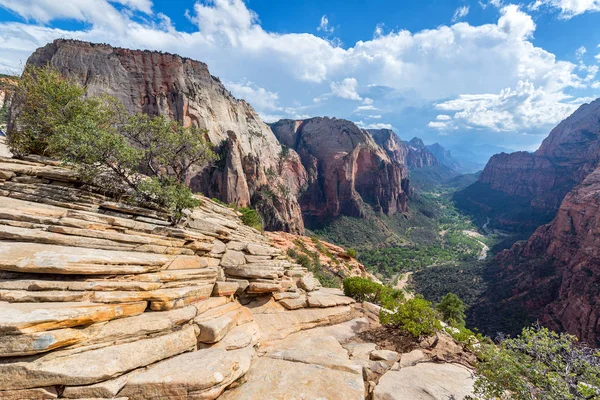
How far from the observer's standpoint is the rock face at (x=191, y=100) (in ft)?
202

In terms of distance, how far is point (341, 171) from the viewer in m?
130

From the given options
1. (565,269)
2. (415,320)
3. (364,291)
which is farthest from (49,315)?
(565,269)

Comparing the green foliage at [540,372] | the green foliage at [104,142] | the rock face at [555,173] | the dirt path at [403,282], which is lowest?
the dirt path at [403,282]

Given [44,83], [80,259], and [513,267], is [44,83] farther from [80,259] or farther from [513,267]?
[513,267]

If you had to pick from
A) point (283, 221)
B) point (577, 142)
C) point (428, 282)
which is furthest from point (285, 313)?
point (577, 142)

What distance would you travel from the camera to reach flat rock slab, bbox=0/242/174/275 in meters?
8.41

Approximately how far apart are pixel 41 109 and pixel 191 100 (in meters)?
55.9

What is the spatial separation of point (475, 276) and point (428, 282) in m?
14.4

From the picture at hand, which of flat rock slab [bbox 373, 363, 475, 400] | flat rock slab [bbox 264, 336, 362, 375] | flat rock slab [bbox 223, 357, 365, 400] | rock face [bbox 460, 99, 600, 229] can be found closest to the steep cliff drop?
flat rock slab [bbox 373, 363, 475, 400]

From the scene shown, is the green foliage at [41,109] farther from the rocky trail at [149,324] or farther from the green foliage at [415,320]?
the green foliage at [415,320]

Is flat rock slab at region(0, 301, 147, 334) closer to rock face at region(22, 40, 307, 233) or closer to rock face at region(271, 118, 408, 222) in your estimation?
rock face at region(22, 40, 307, 233)

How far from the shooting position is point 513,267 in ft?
238

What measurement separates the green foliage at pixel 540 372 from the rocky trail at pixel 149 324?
61.7 inches

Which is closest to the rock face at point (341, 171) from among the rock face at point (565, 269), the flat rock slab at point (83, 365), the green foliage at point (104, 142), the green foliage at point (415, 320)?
the rock face at point (565, 269)
